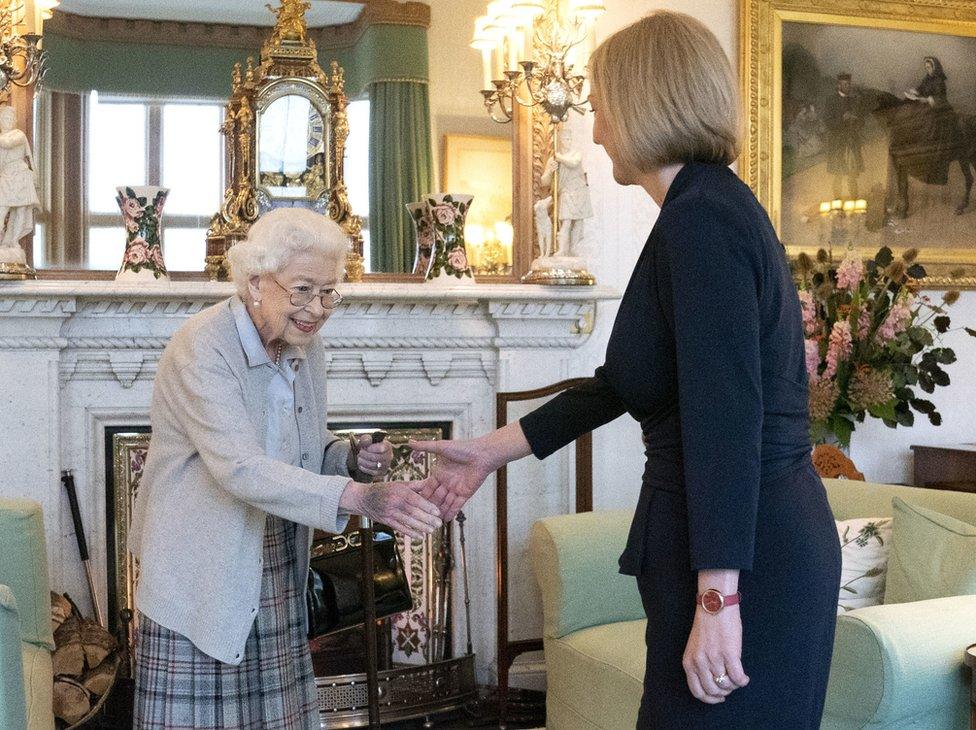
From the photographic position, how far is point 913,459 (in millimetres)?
4871

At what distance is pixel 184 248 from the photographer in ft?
13.6

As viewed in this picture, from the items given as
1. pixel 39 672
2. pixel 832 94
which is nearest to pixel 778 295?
pixel 39 672

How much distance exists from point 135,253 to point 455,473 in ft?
7.13

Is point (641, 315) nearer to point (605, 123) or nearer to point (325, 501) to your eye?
point (605, 123)

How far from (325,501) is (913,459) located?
3.39 meters

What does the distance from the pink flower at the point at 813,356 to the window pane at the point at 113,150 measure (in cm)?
235

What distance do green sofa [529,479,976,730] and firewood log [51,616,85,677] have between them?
4.69 ft

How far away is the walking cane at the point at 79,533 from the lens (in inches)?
156

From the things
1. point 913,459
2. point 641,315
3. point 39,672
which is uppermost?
point 641,315

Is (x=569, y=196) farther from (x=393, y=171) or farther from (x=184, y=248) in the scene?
(x=184, y=248)

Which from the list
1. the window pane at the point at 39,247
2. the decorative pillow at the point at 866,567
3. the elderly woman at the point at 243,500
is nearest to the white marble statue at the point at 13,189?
the window pane at the point at 39,247

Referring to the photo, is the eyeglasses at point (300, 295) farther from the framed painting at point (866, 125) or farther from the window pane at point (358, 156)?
the framed painting at point (866, 125)

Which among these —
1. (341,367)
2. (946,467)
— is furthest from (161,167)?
(946,467)

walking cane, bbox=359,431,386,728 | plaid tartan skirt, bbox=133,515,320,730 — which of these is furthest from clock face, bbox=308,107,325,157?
plaid tartan skirt, bbox=133,515,320,730
